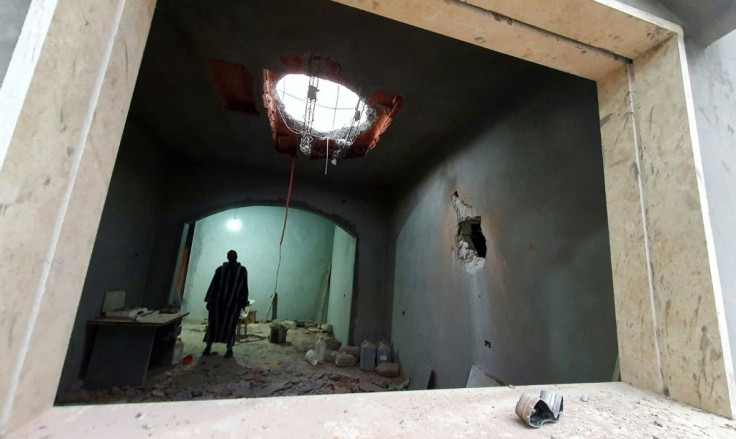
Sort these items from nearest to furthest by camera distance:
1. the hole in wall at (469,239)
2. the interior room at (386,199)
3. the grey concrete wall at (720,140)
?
the grey concrete wall at (720,140) → the interior room at (386,199) → the hole in wall at (469,239)

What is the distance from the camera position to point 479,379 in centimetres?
227

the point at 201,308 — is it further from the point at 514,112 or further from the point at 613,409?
the point at 613,409

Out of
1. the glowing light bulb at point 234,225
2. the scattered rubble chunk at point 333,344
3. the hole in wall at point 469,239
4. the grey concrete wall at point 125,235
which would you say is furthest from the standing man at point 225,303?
the glowing light bulb at point 234,225

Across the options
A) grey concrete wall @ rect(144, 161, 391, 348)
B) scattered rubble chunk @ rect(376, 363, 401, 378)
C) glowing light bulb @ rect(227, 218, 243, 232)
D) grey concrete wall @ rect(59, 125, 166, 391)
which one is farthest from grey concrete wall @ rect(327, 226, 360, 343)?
glowing light bulb @ rect(227, 218, 243, 232)

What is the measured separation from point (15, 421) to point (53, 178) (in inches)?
14.4

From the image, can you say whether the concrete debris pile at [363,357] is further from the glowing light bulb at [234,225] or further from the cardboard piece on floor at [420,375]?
the glowing light bulb at [234,225]

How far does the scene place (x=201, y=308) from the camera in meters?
7.59

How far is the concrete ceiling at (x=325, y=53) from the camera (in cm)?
188

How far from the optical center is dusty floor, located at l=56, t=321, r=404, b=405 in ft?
9.50

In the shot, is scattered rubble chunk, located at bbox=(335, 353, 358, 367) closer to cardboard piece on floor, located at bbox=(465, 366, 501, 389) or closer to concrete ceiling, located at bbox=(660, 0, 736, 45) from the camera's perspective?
cardboard piece on floor, located at bbox=(465, 366, 501, 389)

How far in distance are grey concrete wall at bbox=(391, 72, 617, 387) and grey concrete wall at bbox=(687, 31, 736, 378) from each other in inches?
23.6

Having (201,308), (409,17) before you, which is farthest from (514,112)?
(201,308)

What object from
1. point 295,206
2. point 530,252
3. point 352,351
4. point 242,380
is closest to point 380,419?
point 530,252

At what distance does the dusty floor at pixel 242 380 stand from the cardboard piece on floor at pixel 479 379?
4.50ft
